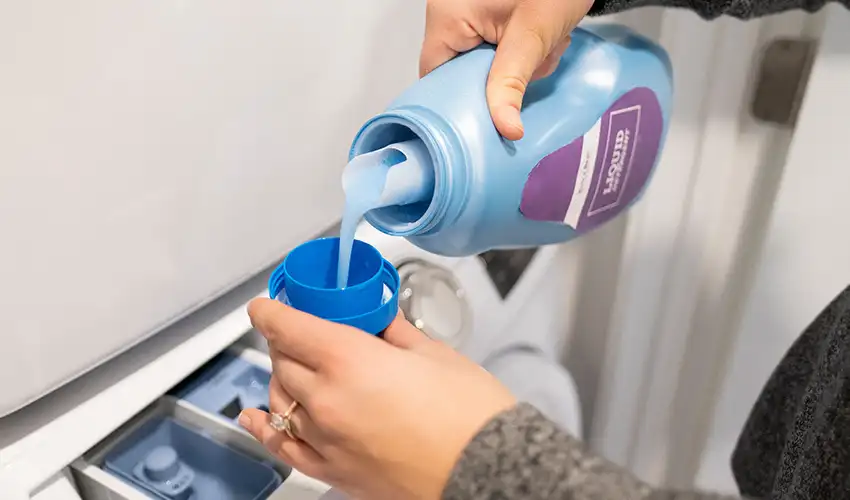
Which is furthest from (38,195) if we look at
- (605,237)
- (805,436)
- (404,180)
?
(605,237)

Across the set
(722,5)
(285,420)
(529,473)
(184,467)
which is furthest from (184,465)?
(722,5)

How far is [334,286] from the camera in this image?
1.23ft

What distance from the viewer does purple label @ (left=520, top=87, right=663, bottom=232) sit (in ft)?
1.40

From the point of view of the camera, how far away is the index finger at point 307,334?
332mm

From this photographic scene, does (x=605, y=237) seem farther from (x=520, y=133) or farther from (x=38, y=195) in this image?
(x=38, y=195)

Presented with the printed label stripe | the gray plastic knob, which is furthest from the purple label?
the gray plastic knob

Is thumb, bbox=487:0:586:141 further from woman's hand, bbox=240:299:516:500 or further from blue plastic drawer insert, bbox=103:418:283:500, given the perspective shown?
blue plastic drawer insert, bbox=103:418:283:500

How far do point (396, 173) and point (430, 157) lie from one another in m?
0.02

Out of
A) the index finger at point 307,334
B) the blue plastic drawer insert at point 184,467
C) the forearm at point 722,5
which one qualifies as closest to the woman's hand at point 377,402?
the index finger at point 307,334

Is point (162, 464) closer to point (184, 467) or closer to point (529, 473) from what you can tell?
point (184, 467)

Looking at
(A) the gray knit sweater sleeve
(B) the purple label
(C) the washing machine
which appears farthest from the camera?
(C) the washing machine

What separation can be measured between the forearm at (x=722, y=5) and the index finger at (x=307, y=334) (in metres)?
0.29

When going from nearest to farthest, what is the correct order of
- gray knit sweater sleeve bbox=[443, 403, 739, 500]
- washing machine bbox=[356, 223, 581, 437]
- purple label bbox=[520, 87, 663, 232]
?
gray knit sweater sleeve bbox=[443, 403, 739, 500], purple label bbox=[520, 87, 663, 232], washing machine bbox=[356, 223, 581, 437]

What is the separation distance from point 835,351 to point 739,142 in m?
0.33
